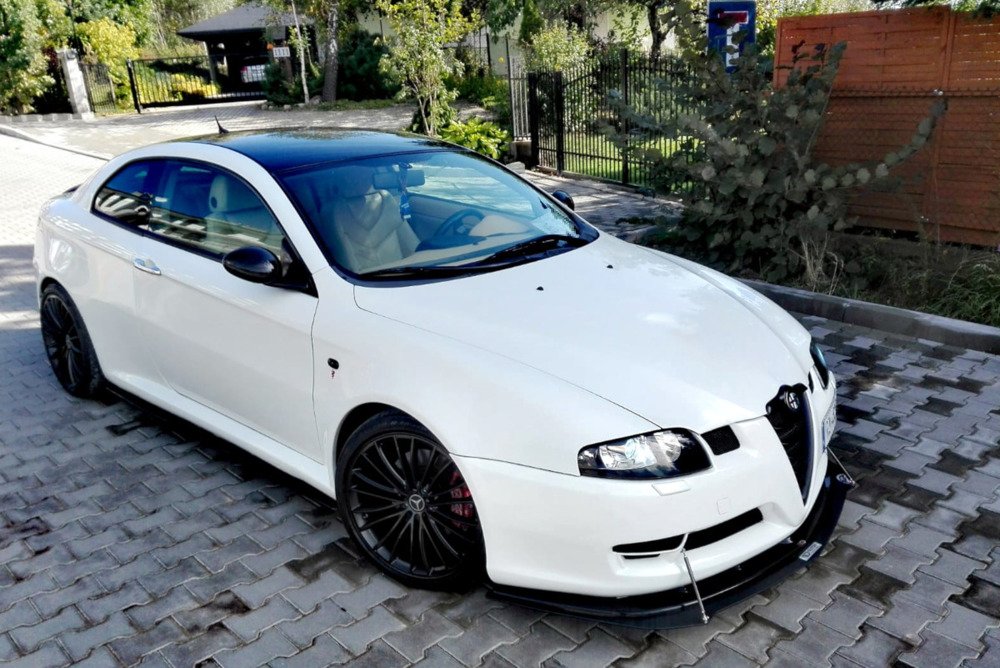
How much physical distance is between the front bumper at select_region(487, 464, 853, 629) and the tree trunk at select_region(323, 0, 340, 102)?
2605cm

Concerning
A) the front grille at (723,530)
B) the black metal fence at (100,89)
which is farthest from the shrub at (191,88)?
the front grille at (723,530)

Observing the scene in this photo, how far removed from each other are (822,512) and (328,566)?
1985 mm

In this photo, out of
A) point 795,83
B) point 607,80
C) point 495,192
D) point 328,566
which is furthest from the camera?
point 607,80

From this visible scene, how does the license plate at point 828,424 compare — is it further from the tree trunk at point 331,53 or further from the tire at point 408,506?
the tree trunk at point 331,53

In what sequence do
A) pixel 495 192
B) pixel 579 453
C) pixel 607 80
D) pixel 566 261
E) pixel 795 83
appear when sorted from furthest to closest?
pixel 607 80
pixel 795 83
pixel 495 192
pixel 566 261
pixel 579 453

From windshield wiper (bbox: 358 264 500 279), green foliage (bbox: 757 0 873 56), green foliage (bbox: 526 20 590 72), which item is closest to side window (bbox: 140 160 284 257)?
windshield wiper (bbox: 358 264 500 279)

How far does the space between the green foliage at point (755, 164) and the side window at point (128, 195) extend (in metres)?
4.09

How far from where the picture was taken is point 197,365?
421 cm

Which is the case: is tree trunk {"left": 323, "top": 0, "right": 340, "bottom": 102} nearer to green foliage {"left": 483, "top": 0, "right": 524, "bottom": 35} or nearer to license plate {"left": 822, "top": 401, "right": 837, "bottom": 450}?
green foliage {"left": 483, "top": 0, "right": 524, "bottom": 35}

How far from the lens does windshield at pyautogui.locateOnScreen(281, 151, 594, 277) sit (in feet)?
12.3

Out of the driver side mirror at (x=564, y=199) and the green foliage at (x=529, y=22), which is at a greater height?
the green foliage at (x=529, y=22)

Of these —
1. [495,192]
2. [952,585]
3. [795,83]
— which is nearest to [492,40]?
[795,83]

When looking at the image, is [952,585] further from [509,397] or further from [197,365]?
[197,365]

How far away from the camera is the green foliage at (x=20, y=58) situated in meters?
24.8
